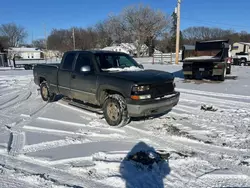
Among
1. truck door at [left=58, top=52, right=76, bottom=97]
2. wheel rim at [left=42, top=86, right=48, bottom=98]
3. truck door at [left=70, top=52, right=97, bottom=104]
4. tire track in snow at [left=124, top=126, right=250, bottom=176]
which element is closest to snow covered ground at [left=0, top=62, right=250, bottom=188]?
tire track in snow at [left=124, top=126, right=250, bottom=176]

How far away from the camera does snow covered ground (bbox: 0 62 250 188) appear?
3022mm

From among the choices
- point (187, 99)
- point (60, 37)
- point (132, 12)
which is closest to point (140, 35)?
Result: point (132, 12)

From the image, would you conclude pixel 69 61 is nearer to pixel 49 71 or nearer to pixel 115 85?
pixel 49 71

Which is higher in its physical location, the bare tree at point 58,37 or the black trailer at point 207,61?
the bare tree at point 58,37

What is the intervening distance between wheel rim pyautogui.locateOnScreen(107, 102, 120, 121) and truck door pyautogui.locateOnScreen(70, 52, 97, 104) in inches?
24.9

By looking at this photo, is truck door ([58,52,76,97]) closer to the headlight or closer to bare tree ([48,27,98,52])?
the headlight

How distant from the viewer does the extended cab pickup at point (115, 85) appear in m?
4.69

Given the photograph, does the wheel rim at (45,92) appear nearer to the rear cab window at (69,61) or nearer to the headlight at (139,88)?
the rear cab window at (69,61)

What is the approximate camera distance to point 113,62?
234 inches

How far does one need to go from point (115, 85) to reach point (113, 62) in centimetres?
122

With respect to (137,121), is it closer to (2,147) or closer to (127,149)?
(127,149)

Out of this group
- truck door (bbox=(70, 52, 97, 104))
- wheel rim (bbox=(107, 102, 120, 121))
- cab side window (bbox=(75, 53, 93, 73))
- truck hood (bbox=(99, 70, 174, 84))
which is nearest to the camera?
truck hood (bbox=(99, 70, 174, 84))

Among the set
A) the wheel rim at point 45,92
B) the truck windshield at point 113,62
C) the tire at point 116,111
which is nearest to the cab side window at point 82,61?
the truck windshield at point 113,62

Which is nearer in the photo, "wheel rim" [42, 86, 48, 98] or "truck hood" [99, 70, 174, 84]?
"truck hood" [99, 70, 174, 84]
